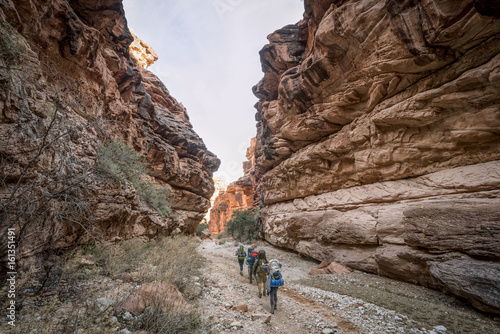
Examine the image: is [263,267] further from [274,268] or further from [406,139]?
[406,139]

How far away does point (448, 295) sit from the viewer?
5824mm

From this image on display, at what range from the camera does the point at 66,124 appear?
5.11 m

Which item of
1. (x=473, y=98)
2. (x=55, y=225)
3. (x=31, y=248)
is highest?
(x=473, y=98)

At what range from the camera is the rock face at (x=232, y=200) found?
132ft

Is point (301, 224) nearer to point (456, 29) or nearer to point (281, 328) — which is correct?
point (281, 328)

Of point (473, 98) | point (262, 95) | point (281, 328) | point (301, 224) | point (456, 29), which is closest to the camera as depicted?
point (281, 328)

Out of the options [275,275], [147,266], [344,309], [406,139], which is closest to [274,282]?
[275,275]

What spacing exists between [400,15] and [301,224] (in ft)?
37.1

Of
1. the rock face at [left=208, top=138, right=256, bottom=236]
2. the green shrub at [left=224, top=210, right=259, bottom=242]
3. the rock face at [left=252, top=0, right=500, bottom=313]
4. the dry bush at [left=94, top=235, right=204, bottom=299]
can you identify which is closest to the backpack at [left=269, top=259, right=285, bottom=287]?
the dry bush at [left=94, top=235, right=204, bottom=299]

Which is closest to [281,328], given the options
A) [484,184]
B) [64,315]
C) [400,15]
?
[64,315]

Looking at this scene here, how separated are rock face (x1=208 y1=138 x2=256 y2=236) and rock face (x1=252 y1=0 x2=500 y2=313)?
27.2 meters

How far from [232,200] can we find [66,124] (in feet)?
129

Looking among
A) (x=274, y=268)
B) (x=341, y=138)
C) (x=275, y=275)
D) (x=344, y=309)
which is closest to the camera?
(x=344, y=309)

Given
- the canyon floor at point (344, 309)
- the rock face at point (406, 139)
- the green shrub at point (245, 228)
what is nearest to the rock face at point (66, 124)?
the canyon floor at point (344, 309)
